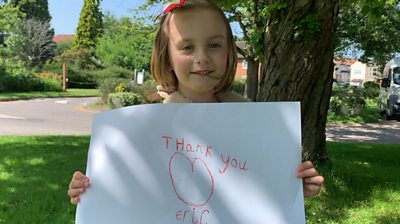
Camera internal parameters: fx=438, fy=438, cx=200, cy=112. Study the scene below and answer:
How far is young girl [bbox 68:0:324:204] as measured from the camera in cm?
141

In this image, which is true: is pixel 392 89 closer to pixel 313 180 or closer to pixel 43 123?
pixel 43 123

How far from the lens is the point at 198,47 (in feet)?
4.65

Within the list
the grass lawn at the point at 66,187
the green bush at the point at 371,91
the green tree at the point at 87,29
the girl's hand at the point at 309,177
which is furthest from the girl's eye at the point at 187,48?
the green tree at the point at 87,29

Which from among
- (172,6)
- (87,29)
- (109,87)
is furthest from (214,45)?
(87,29)

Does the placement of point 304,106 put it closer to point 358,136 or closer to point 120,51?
point 358,136

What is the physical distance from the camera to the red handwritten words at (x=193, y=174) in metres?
1.29

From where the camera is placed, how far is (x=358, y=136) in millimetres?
12914

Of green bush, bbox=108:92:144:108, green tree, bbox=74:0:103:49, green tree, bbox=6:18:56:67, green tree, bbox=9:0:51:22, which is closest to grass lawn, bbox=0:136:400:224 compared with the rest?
green bush, bbox=108:92:144:108

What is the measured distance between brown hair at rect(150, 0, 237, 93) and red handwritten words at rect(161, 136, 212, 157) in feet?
1.01

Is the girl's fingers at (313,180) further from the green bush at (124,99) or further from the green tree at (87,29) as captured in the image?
the green tree at (87,29)

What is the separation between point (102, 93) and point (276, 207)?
20025 mm

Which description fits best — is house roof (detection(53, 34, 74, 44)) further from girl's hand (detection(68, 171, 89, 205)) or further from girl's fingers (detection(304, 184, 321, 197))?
girl's fingers (detection(304, 184, 321, 197))

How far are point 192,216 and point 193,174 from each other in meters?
0.12

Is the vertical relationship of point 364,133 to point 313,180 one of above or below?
below
